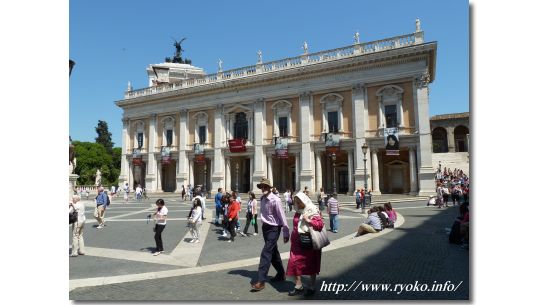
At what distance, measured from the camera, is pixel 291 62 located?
30547 mm

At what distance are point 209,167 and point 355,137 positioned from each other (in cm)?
1561

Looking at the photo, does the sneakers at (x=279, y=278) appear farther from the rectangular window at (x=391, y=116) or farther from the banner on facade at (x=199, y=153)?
the banner on facade at (x=199, y=153)

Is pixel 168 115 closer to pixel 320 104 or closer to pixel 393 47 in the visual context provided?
pixel 320 104

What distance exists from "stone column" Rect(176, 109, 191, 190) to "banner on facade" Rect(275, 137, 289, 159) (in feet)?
35.3

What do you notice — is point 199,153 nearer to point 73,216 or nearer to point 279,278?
point 73,216

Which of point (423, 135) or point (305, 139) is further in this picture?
point (305, 139)

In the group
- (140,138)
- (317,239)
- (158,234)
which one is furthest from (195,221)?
(140,138)

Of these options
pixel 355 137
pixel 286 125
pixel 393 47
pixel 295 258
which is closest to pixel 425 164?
pixel 355 137

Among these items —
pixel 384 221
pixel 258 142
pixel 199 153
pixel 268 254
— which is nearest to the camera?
pixel 268 254

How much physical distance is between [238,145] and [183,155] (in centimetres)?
698

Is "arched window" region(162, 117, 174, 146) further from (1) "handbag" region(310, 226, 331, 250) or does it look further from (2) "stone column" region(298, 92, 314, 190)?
(1) "handbag" region(310, 226, 331, 250)

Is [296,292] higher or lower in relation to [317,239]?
lower

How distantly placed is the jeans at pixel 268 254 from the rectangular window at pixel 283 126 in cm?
2648
